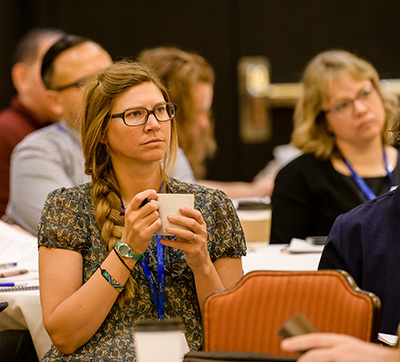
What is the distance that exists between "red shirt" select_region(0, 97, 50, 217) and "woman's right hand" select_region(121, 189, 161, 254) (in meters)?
2.77

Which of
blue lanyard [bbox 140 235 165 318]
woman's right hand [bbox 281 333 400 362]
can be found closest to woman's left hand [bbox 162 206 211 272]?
blue lanyard [bbox 140 235 165 318]

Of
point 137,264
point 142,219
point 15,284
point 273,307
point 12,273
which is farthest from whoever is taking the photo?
point 12,273

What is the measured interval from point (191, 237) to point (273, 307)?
33cm

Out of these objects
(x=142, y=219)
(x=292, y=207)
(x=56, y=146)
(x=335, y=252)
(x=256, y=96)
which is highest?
(x=142, y=219)

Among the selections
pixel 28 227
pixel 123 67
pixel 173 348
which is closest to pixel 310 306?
pixel 173 348

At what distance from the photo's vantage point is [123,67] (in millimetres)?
2162

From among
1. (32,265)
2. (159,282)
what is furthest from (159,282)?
(32,265)

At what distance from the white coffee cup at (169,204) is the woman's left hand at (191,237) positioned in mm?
12

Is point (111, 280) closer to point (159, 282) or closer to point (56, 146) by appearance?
point (159, 282)

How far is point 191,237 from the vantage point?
183 cm

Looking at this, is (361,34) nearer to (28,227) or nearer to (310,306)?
(28,227)

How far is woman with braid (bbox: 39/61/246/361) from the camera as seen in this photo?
1.87 m

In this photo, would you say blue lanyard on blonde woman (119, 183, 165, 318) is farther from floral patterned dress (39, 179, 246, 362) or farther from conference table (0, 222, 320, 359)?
conference table (0, 222, 320, 359)

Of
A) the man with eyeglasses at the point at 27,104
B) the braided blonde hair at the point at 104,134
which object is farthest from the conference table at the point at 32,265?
the man with eyeglasses at the point at 27,104
